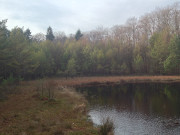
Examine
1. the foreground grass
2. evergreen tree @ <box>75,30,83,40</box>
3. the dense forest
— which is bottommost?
the foreground grass

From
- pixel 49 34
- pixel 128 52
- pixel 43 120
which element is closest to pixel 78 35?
pixel 49 34

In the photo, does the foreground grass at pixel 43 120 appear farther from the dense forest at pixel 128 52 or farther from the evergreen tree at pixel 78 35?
the evergreen tree at pixel 78 35

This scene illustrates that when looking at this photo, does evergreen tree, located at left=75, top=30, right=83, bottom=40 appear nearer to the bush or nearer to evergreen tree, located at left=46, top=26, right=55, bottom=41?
evergreen tree, located at left=46, top=26, right=55, bottom=41

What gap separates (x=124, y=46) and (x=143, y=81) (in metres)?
25.5

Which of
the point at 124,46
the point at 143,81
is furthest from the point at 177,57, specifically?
the point at 124,46

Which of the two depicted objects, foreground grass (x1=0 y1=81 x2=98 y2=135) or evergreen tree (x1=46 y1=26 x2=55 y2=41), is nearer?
foreground grass (x1=0 y1=81 x2=98 y2=135)

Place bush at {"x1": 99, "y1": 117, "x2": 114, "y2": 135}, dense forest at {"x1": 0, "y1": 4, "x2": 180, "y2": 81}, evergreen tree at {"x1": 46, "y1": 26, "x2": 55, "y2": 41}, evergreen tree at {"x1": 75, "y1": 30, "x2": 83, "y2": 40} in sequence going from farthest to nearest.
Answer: evergreen tree at {"x1": 75, "y1": 30, "x2": 83, "y2": 40} < evergreen tree at {"x1": 46, "y1": 26, "x2": 55, "y2": 41} < dense forest at {"x1": 0, "y1": 4, "x2": 180, "y2": 81} < bush at {"x1": 99, "y1": 117, "x2": 114, "y2": 135}

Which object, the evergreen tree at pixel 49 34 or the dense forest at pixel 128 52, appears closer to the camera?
the dense forest at pixel 128 52

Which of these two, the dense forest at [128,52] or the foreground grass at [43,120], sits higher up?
the dense forest at [128,52]

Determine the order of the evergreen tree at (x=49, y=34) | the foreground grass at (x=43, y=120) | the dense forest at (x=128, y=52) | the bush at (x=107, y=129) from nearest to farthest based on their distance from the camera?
the bush at (x=107, y=129)
the foreground grass at (x=43, y=120)
the dense forest at (x=128, y=52)
the evergreen tree at (x=49, y=34)

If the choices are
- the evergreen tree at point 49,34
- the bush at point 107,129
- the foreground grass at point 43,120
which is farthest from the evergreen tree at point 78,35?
the bush at point 107,129

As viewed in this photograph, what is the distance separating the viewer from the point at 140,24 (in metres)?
75.8

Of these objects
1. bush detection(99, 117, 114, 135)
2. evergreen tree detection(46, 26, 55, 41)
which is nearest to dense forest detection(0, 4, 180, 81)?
evergreen tree detection(46, 26, 55, 41)

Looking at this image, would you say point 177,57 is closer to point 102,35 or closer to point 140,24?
point 140,24
